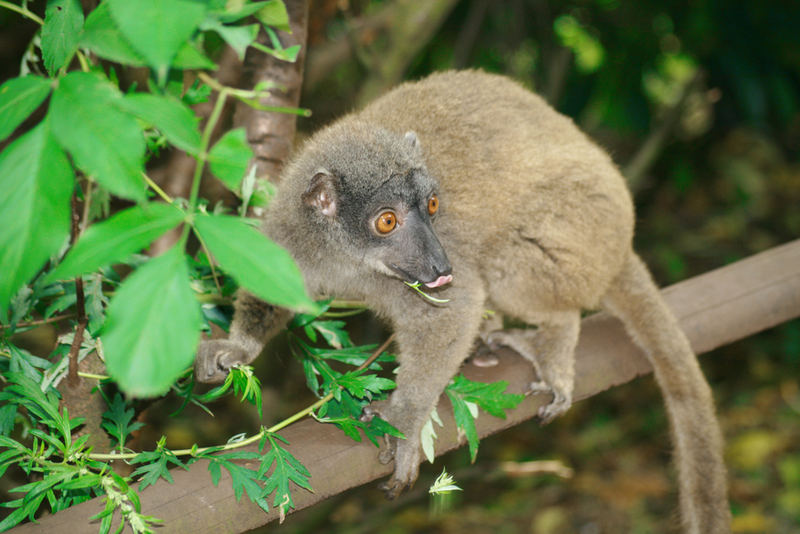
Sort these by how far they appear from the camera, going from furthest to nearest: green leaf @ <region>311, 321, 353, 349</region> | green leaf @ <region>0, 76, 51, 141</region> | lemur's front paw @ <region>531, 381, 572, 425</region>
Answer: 1. lemur's front paw @ <region>531, 381, 572, 425</region>
2. green leaf @ <region>311, 321, 353, 349</region>
3. green leaf @ <region>0, 76, 51, 141</region>

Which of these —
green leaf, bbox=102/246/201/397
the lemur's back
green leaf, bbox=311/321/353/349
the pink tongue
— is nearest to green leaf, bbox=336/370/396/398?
the pink tongue

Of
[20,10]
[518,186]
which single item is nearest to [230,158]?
[20,10]

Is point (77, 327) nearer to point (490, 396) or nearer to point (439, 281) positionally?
point (439, 281)

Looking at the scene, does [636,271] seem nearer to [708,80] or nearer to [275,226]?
[275,226]

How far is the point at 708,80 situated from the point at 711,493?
562 centimetres

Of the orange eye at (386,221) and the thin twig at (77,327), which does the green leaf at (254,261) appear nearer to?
the thin twig at (77,327)

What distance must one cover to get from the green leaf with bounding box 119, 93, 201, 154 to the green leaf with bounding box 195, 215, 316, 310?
0.14 metres

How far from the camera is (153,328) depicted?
1171 mm

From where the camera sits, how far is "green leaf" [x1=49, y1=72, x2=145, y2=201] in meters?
1.23

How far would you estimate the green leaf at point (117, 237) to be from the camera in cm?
122

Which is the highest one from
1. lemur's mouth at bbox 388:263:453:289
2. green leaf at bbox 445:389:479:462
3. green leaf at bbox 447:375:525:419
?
lemur's mouth at bbox 388:263:453:289

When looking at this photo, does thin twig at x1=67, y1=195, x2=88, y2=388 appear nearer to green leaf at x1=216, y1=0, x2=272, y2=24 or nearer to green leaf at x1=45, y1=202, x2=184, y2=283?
green leaf at x1=216, y1=0, x2=272, y2=24

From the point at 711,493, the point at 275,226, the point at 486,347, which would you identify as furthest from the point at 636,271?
the point at 275,226

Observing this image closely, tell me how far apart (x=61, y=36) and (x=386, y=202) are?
1682mm
